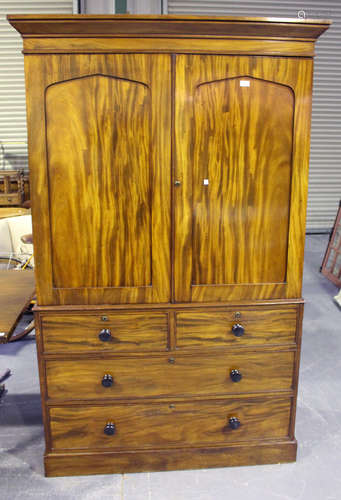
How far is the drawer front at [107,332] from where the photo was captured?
2.50 metres

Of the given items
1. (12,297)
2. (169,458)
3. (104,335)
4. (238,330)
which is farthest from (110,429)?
(12,297)

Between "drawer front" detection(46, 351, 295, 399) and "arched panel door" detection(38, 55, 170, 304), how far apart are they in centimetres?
39

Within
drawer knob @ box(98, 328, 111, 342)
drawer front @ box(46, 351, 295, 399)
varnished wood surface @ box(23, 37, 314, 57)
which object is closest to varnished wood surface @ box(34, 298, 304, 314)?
drawer knob @ box(98, 328, 111, 342)

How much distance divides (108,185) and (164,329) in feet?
2.81

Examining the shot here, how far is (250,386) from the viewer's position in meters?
2.67

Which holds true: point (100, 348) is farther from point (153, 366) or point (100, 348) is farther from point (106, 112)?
point (106, 112)

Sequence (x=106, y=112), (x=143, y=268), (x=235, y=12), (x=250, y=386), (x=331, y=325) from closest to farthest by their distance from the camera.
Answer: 1. (x=106, y=112)
2. (x=143, y=268)
3. (x=250, y=386)
4. (x=331, y=325)
5. (x=235, y=12)

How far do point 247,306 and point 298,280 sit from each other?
322 millimetres

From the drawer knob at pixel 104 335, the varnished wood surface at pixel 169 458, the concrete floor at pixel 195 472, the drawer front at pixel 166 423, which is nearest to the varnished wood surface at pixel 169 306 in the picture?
the drawer knob at pixel 104 335

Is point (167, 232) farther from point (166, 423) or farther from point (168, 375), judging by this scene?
point (166, 423)

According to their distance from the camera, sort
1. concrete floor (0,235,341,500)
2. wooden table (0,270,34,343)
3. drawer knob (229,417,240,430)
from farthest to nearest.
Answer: drawer knob (229,417,240,430)
concrete floor (0,235,341,500)
wooden table (0,270,34,343)

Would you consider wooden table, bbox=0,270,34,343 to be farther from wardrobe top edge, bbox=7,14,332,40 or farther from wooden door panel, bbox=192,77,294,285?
wardrobe top edge, bbox=7,14,332,40

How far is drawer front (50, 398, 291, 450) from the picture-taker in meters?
2.63

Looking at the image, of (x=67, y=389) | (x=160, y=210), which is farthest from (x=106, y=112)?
(x=67, y=389)
